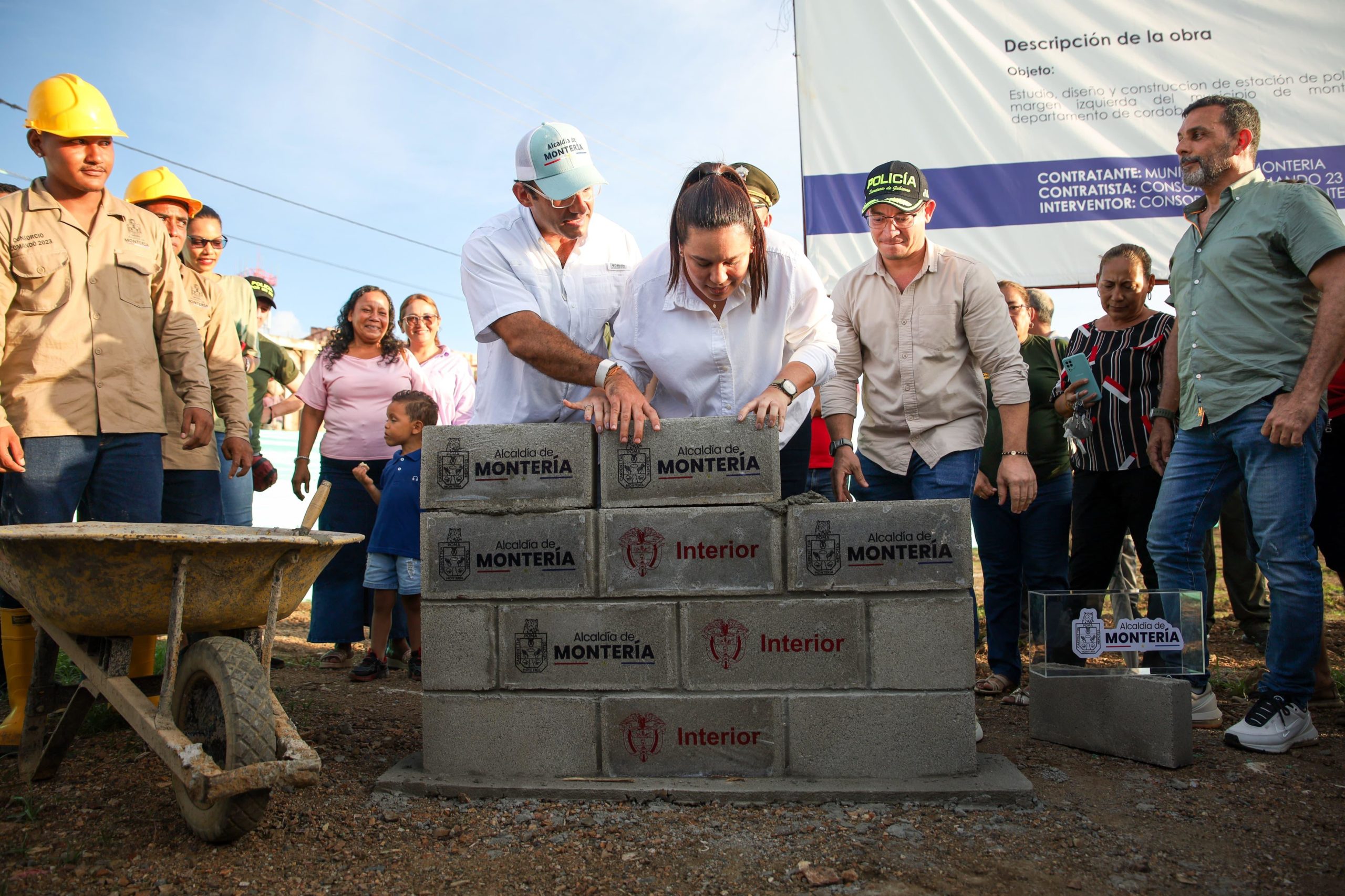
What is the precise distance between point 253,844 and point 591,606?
1.09 m

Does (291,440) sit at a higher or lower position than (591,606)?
higher

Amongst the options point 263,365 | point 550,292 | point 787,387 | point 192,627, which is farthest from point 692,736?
point 263,365

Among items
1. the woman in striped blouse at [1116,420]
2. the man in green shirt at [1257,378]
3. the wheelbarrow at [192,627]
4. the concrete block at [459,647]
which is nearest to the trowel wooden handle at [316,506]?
the wheelbarrow at [192,627]

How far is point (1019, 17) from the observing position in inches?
232

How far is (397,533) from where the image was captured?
4.64m

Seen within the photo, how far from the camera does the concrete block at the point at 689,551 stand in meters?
2.77

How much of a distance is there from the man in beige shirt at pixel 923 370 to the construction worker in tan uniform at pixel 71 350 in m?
2.62

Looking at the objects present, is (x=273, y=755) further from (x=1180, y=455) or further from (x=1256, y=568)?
(x=1256, y=568)

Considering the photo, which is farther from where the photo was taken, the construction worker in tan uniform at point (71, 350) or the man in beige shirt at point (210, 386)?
the man in beige shirt at point (210, 386)

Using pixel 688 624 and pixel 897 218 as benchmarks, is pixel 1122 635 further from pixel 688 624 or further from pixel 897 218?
pixel 897 218

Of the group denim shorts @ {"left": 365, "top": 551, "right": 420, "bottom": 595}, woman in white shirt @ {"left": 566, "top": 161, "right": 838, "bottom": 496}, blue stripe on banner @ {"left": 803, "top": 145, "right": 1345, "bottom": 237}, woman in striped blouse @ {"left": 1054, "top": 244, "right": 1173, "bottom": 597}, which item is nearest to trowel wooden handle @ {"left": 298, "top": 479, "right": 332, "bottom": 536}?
woman in white shirt @ {"left": 566, "top": 161, "right": 838, "bottom": 496}

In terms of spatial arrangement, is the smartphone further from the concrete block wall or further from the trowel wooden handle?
the trowel wooden handle

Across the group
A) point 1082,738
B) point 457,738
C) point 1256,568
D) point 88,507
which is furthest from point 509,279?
point 1256,568

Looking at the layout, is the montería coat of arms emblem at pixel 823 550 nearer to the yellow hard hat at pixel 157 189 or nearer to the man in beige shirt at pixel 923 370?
the man in beige shirt at pixel 923 370
